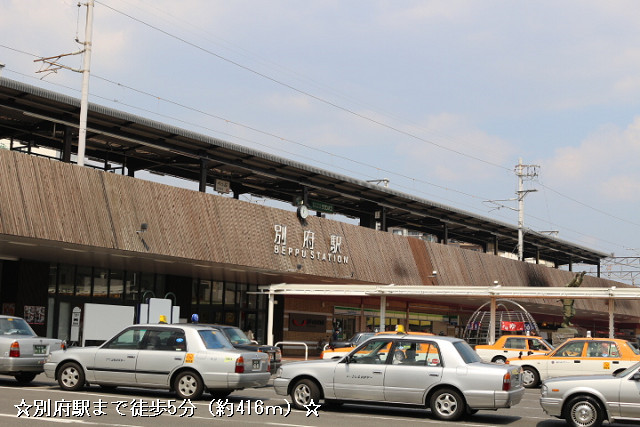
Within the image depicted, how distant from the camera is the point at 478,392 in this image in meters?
14.3

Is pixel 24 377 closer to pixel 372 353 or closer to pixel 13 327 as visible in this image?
pixel 13 327

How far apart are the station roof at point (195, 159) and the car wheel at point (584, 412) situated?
65.7ft

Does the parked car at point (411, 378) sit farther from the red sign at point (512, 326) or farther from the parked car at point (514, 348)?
the red sign at point (512, 326)

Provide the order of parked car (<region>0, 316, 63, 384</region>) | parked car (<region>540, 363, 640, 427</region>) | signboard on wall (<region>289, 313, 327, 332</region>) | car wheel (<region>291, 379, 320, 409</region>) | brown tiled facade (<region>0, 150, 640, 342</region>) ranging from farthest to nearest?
signboard on wall (<region>289, 313, 327, 332</region>), brown tiled facade (<region>0, 150, 640, 342</region>), parked car (<region>0, 316, 63, 384</region>), car wheel (<region>291, 379, 320, 409</region>), parked car (<region>540, 363, 640, 427</region>)

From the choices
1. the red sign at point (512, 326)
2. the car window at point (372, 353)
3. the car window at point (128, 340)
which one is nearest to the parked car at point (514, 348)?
the red sign at point (512, 326)

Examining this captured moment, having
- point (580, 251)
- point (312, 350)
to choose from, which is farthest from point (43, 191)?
point (580, 251)

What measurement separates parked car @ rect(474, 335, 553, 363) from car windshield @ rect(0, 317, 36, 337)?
14973 mm

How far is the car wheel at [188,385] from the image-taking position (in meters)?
16.0

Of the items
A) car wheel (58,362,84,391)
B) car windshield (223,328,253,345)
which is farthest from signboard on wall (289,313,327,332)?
car wheel (58,362,84,391)

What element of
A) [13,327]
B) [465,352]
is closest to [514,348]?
[465,352]

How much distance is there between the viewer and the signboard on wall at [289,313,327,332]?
42.9 m

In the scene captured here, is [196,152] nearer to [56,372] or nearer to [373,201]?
[373,201]

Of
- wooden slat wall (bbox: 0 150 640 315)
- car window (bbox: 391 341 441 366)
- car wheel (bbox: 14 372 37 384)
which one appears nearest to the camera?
car window (bbox: 391 341 441 366)

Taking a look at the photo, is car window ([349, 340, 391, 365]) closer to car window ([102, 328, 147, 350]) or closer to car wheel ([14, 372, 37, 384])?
car window ([102, 328, 147, 350])
